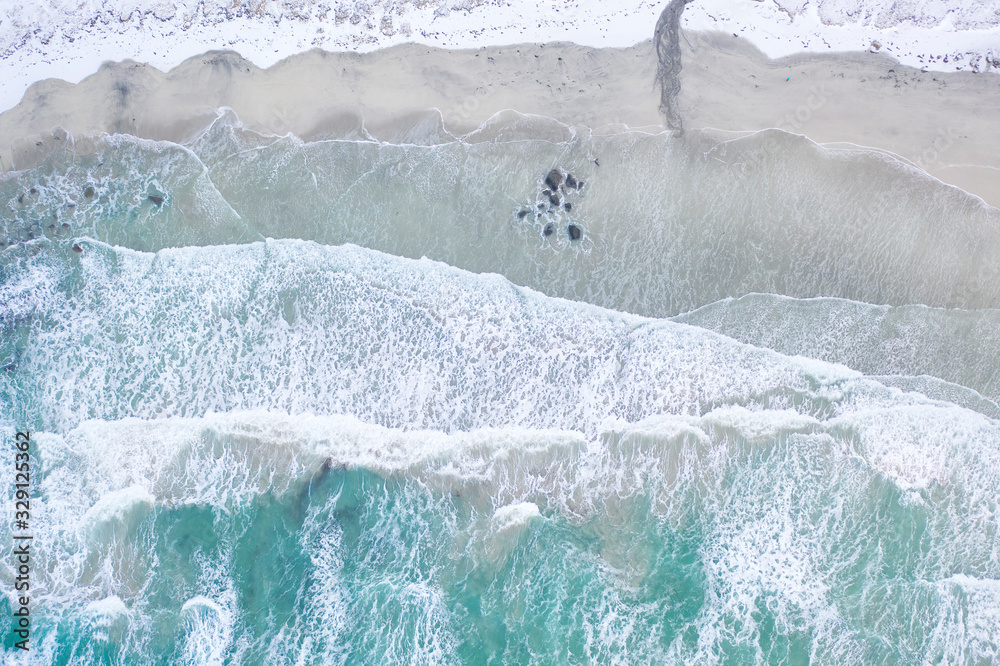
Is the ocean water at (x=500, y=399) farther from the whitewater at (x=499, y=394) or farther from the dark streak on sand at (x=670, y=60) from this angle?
the dark streak on sand at (x=670, y=60)

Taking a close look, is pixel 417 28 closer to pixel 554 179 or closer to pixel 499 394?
pixel 554 179

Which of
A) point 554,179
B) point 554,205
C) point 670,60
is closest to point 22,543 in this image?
point 554,205

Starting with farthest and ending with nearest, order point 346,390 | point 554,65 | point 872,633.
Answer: point 554,65 < point 346,390 < point 872,633

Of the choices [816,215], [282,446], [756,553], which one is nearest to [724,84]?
[816,215]

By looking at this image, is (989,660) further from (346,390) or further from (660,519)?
(346,390)

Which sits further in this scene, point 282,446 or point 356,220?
point 356,220

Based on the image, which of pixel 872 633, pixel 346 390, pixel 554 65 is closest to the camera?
pixel 872 633
